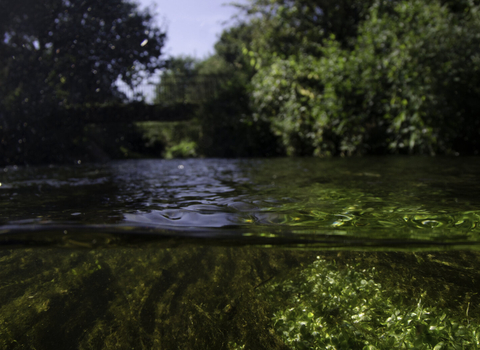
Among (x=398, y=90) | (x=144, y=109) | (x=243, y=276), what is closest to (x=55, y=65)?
(x=144, y=109)

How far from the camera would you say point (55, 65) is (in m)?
13.6

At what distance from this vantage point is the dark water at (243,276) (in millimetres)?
1810

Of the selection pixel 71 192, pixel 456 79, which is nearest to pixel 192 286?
pixel 71 192

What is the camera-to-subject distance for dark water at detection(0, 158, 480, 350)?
1.81m

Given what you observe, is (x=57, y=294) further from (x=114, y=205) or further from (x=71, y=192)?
(x=71, y=192)

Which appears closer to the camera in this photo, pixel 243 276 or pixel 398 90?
pixel 243 276

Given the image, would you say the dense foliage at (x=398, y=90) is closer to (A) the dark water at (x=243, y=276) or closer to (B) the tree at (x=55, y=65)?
(A) the dark water at (x=243, y=276)

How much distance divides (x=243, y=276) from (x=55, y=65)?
46.6 ft

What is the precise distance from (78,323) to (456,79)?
28.6ft

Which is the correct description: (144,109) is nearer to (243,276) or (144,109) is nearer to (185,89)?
(185,89)

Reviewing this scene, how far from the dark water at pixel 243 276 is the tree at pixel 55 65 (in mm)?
12155

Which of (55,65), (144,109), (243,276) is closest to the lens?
(243,276)

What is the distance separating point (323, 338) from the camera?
6.16ft

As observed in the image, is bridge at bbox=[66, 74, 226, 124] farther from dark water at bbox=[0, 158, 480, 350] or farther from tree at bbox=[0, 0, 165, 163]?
dark water at bbox=[0, 158, 480, 350]
